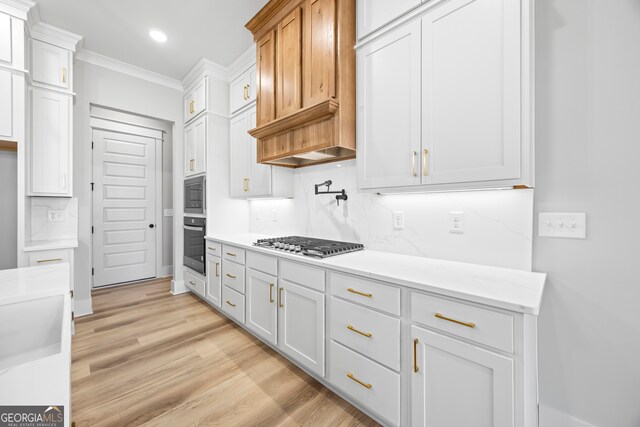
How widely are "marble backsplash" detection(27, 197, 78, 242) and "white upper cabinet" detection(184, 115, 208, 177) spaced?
4.08 feet

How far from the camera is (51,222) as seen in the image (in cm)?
280

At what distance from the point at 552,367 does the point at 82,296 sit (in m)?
4.20

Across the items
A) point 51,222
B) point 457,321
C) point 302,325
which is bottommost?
point 302,325

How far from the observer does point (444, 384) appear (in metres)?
1.21

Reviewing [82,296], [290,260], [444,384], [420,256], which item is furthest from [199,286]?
[444,384]

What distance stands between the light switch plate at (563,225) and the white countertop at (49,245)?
3779 mm

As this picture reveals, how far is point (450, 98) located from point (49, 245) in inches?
141

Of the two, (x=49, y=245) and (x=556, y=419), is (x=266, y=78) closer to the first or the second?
(x=49, y=245)

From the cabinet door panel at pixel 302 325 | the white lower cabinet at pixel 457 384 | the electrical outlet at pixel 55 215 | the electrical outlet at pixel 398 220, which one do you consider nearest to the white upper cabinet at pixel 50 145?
the electrical outlet at pixel 55 215

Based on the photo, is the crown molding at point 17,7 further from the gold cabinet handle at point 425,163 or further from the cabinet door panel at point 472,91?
the gold cabinet handle at point 425,163

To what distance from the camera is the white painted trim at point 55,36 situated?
2.62 metres

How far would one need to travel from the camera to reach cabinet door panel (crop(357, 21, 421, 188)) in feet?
5.28

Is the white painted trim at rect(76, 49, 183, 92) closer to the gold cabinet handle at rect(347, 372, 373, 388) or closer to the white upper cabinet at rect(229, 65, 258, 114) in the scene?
the white upper cabinet at rect(229, 65, 258, 114)

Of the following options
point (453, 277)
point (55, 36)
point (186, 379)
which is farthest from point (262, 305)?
point (55, 36)
